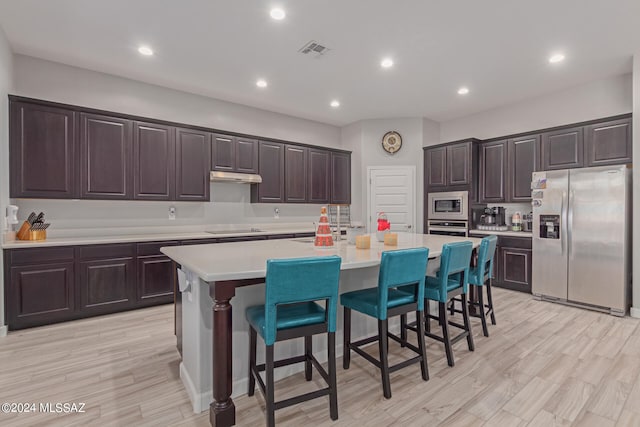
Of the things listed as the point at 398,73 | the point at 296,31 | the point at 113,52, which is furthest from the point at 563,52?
the point at 113,52

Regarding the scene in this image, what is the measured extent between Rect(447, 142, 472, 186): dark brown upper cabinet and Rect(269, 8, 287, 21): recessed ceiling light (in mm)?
3745

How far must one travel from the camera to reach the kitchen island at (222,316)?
1671 millimetres

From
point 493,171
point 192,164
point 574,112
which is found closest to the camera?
point 192,164

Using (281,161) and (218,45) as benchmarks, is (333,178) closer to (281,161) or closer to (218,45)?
(281,161)

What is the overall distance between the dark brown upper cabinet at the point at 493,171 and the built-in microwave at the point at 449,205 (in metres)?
0.33

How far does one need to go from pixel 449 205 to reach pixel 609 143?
2.20m

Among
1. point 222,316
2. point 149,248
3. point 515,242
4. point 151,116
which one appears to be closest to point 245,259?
point 222,316

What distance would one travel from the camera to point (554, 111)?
4.71 m

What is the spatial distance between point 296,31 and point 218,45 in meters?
0.90

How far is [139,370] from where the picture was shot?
238 centimetres

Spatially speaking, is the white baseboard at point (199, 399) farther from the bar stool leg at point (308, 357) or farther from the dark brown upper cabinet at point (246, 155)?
the dark brown upper cabinet at point (246, 155)

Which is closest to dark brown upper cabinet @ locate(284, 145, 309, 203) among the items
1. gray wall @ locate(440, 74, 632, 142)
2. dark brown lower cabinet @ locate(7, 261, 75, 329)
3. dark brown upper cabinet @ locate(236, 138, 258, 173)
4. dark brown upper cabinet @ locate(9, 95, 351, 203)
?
dark brown upper cabinet @ locate(9, 95, 351, 203)

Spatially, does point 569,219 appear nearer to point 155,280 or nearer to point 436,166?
point 436,166

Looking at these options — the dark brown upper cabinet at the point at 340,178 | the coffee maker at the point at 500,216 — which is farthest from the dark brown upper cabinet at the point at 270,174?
the coffee maker at the point at 500,216
